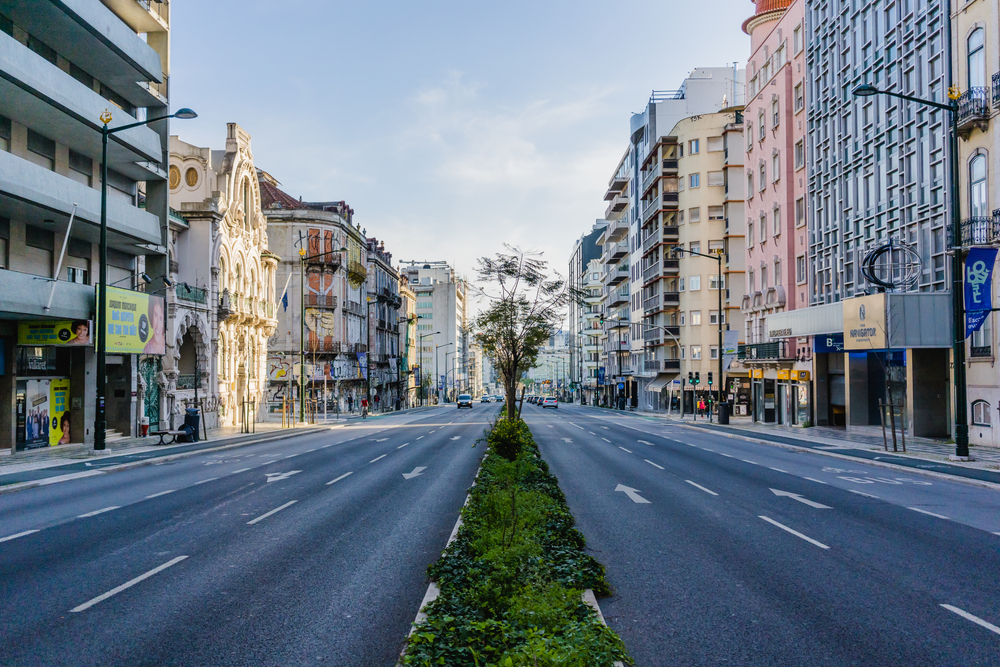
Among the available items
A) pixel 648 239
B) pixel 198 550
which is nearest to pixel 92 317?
pixel 198 550

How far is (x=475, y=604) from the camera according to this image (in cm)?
692

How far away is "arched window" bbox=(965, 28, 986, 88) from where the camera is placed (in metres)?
27.1

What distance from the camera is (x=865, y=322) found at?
3089cm

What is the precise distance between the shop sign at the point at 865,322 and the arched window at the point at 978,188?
4352 mm

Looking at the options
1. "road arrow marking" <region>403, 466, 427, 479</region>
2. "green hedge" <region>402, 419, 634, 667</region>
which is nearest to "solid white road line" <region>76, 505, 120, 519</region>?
"road arrow marking" <region>403, 466, 427, 479</region>

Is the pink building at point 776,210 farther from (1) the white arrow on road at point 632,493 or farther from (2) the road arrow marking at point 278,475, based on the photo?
(2) the road arrow marking at point 278,475

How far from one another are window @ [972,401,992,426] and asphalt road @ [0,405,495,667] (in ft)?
66.0

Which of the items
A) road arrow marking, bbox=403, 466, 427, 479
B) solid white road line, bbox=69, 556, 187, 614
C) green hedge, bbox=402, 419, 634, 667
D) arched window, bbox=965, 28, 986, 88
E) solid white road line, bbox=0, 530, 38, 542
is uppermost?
arched window, bbox=965, 28, 986, 88

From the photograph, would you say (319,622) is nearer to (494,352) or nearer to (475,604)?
(475,604)

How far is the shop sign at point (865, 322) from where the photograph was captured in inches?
1171

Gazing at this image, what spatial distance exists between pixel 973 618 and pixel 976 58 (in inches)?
1064

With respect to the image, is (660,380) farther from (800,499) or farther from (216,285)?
(800,499)

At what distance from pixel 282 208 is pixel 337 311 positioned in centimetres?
1137

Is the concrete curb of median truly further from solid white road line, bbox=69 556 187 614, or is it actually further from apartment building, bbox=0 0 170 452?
solid white road line, bbox=69 556 187 614
